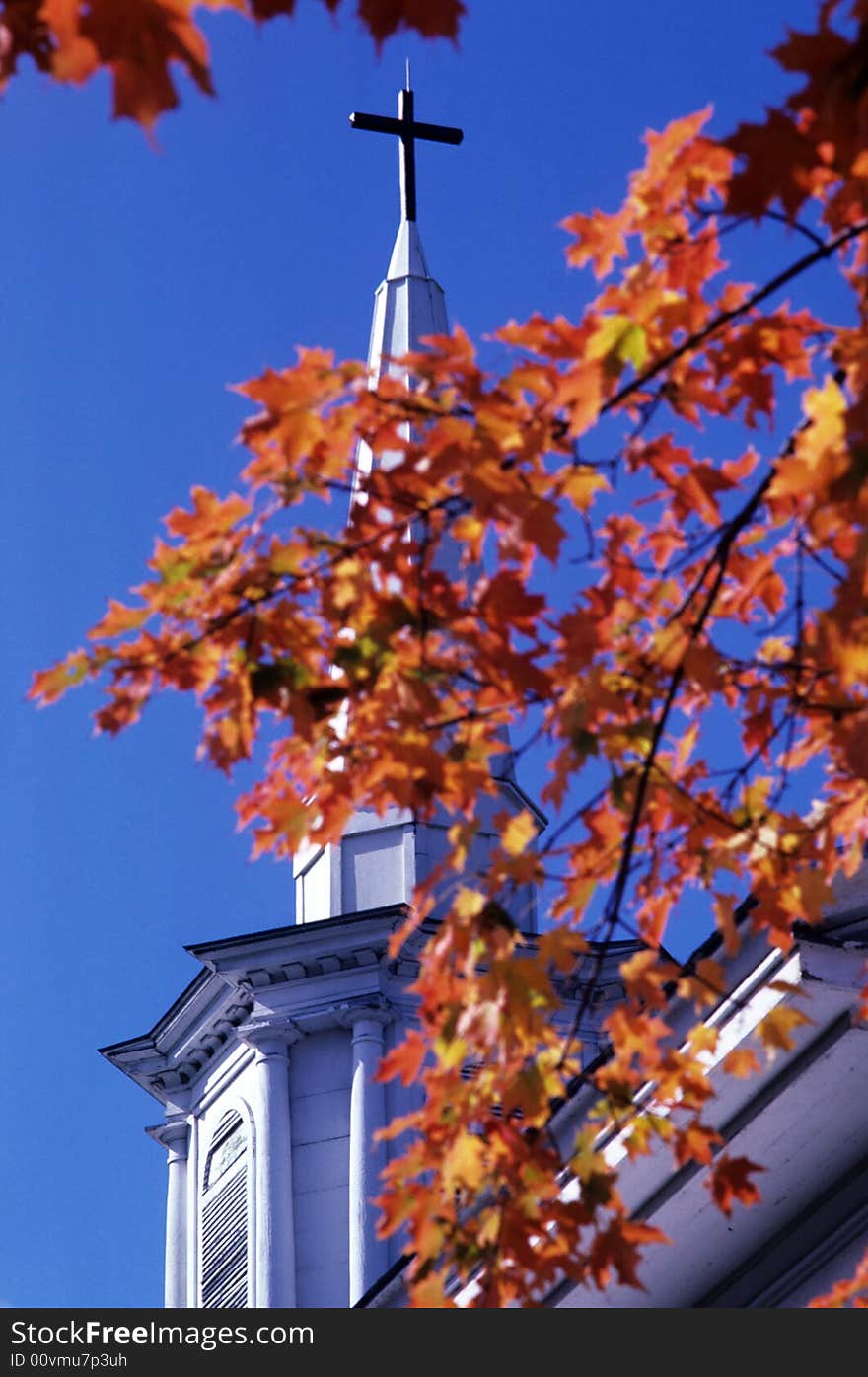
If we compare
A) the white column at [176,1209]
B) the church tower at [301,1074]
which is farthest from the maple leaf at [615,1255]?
the white column at [176,1209]

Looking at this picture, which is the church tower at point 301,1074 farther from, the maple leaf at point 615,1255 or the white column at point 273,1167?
the maple leaf at point 615,1255

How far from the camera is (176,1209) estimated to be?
19875mm

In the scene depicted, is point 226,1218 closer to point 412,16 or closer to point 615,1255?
point 615,1255

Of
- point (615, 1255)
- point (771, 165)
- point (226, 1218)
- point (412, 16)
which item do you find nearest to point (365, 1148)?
point (226, 1218)

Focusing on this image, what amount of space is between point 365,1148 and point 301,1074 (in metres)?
1.07

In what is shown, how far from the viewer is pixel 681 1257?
1031 centimetres

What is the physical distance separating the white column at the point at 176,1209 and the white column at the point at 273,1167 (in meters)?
1.88

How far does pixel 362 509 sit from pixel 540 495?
53cm

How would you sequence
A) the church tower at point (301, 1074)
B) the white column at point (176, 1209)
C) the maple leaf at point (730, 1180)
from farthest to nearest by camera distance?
the white column at point (176, 1209)
the church tower at point (301, 1074)
the maple leaf at point (730, 1180)

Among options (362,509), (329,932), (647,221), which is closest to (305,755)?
(362,509)

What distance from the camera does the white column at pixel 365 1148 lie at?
17172 mm

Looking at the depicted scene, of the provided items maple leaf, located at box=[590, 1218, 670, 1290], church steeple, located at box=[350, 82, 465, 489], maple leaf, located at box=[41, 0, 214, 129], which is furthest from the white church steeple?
maple leaf, located at box=[41, 0, 214, 129]

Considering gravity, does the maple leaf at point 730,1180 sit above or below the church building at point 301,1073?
below

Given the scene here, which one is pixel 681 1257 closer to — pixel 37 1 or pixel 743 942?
pixel 743 942
